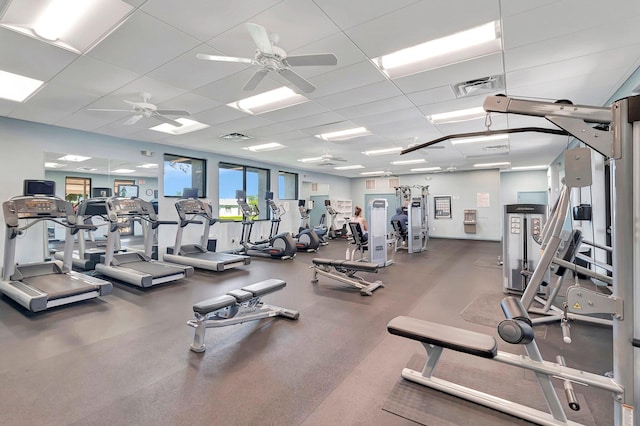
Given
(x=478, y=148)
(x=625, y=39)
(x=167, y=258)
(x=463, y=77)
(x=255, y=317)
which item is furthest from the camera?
(x=478, y=148)

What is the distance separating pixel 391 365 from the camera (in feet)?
7.89

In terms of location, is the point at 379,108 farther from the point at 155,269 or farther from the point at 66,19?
the point at 155,269

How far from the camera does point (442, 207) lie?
39.5ft

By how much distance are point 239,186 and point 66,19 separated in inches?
262

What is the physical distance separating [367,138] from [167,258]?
16.6 ft

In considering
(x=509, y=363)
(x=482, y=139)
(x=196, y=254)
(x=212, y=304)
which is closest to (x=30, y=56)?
(x=212, y=304)

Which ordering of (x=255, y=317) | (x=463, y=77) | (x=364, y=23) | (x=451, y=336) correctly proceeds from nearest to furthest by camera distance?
(x=451, y=336) < (x=364, y=23) < (x=255, y=317) < (x=463, y=77)

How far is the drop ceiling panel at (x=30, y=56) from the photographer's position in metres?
2.62

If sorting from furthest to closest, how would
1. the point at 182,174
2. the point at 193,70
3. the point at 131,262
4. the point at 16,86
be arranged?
the point at 182,174, the point at 131,262, the point at 16,86, the point at 193,70

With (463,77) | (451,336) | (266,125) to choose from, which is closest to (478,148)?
(463,77)

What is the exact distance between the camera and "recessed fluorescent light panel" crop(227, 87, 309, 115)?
13.1 ft

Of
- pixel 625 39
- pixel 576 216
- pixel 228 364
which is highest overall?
pixel 625 39

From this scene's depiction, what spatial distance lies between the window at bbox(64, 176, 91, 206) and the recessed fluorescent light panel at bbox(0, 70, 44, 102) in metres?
1.97

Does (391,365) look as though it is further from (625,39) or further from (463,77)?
(625,39)
